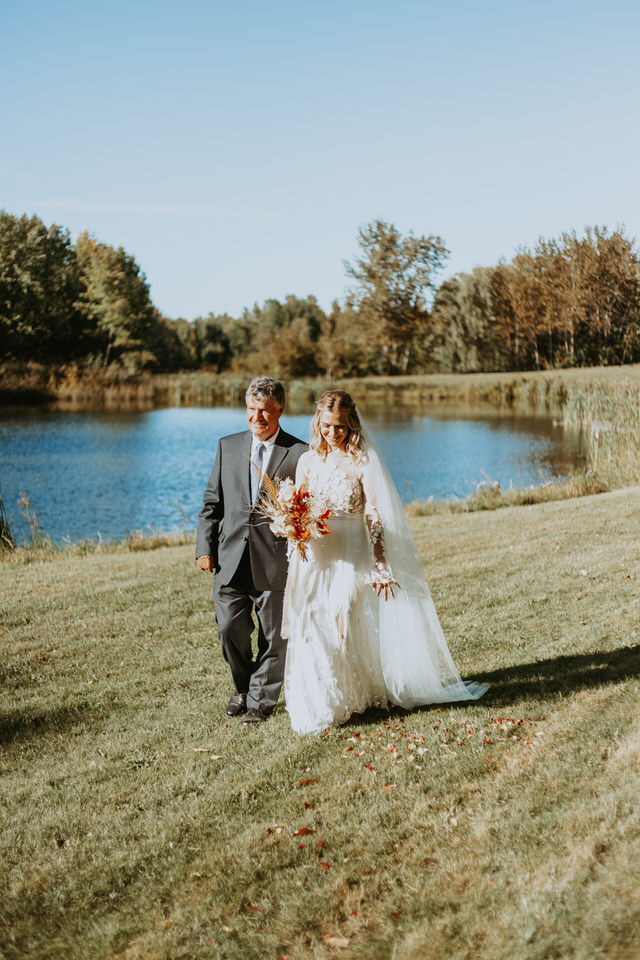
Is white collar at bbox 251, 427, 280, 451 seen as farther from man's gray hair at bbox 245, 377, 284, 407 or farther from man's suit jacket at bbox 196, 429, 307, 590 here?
man's gray hair at bbox 245, 377, 284, 407

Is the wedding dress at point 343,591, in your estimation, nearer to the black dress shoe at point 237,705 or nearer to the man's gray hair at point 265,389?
the man's gray hair at point 265,389

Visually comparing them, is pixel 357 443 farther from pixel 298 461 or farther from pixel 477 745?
pixel 477 745

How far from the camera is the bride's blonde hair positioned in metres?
4.89

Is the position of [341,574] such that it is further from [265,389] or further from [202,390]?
[202,390]

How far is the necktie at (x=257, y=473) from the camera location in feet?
17.2

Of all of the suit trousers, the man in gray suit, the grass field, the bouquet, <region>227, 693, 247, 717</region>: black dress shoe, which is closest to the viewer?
the grass field

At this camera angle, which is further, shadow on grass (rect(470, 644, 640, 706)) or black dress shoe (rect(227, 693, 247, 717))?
black dress shoe (rect(227, 693, 247, 717))

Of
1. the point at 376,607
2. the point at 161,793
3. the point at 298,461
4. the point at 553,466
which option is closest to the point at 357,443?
the point at 298,461

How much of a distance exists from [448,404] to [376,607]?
147ft

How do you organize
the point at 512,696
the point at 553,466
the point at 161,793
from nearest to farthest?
1. the point at 161,793
2. the point at 512,696
3. the point at 553,466

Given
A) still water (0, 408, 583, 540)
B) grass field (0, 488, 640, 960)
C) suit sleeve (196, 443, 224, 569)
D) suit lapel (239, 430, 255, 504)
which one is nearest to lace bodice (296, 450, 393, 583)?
suit lapel (239, 430, 255, 504)

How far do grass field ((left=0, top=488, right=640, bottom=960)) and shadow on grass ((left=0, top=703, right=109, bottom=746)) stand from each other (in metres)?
0.02

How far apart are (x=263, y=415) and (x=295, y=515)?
77 centimetres

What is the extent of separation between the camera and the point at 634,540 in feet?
34.2
